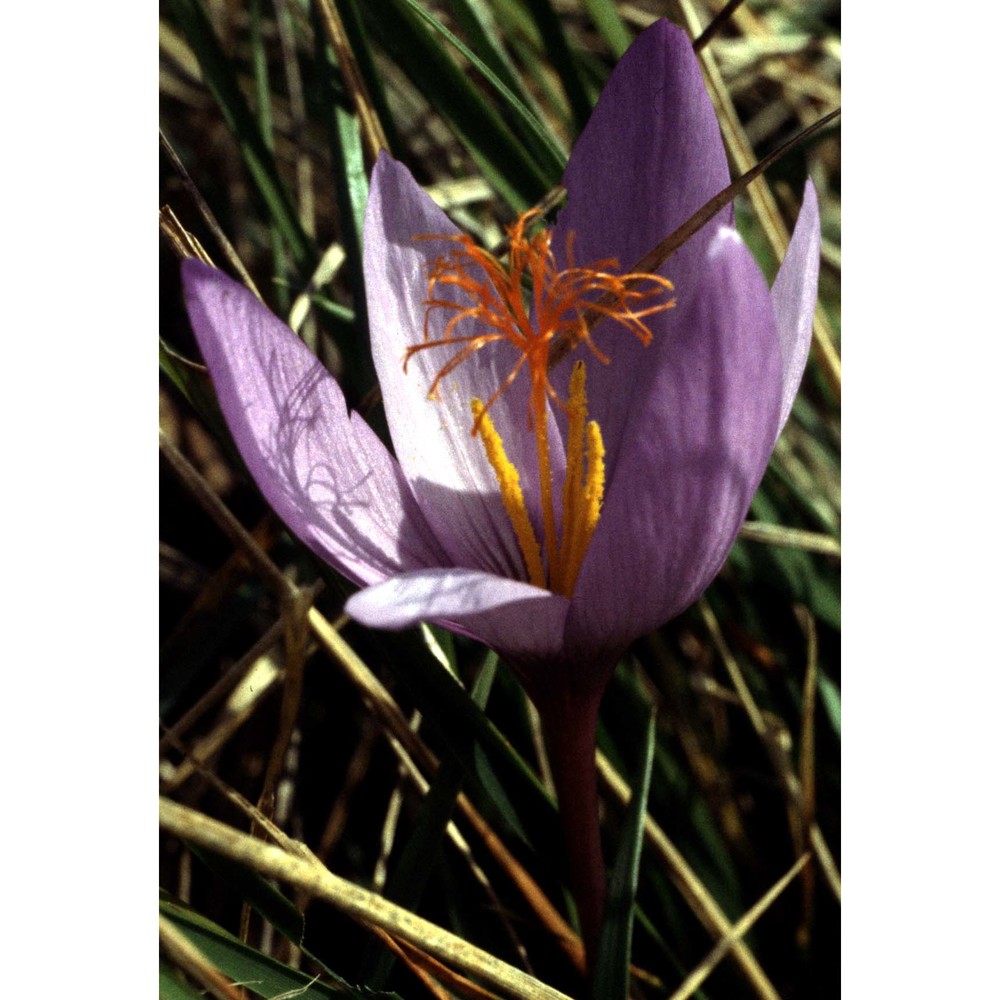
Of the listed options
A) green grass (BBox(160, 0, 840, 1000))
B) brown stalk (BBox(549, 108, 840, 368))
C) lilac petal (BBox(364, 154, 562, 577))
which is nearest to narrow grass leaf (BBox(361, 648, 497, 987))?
green grass (BBox(160, 0, 840, 1000))

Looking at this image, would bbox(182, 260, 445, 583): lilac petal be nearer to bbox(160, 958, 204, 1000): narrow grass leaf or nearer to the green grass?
the green grass

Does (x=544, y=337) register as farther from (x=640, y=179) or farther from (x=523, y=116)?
(x=523, y=116)

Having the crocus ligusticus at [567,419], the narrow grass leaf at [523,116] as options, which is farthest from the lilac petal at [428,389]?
the narrow grass leaf at [523,116]

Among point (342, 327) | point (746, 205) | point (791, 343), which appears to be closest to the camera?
Answer: point (791, 343)

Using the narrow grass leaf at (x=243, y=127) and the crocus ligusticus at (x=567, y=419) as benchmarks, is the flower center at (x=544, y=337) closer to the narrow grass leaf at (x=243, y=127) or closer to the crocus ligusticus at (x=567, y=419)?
the crocus ligusticus at (x=567, y=419)

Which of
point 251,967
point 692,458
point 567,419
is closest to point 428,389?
point 567,419

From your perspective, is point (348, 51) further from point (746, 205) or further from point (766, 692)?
point (766, 692)

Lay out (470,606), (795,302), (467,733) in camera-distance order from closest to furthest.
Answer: (470,606) → (795,302) → (467,733)
